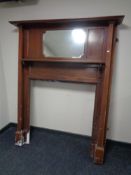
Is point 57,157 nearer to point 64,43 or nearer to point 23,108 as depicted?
point 23,108

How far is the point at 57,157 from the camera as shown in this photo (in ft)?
6.35

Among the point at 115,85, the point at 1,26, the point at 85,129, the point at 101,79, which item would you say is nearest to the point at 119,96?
the point at 115,85

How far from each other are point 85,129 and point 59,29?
57.0 inches

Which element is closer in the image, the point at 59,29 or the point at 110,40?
the point at 110,40

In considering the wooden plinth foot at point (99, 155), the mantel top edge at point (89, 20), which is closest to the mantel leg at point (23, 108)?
the mantel top edge at point (89, 20)

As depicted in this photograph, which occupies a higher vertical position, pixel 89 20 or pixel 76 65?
pixel 89 20

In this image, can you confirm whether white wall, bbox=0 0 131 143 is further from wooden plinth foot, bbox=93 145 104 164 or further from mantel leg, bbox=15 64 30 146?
wooden plinth foot, bbox=93 145 104 164

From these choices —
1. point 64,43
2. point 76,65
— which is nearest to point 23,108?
point 76,65

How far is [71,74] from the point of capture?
2.05m

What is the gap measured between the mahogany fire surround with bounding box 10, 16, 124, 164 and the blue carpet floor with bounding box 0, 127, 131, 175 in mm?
137

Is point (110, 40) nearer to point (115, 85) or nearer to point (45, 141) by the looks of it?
point (115, 85)

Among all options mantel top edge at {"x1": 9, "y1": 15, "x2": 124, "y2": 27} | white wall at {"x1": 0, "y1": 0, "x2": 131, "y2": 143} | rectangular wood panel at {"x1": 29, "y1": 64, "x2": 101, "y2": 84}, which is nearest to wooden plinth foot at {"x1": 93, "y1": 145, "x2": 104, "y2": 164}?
white wall at {"x1": 0, "y1": 0, "x2": 131, "y2": 143}

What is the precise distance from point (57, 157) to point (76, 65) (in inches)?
46.6

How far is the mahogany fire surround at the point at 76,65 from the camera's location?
1774 mm
